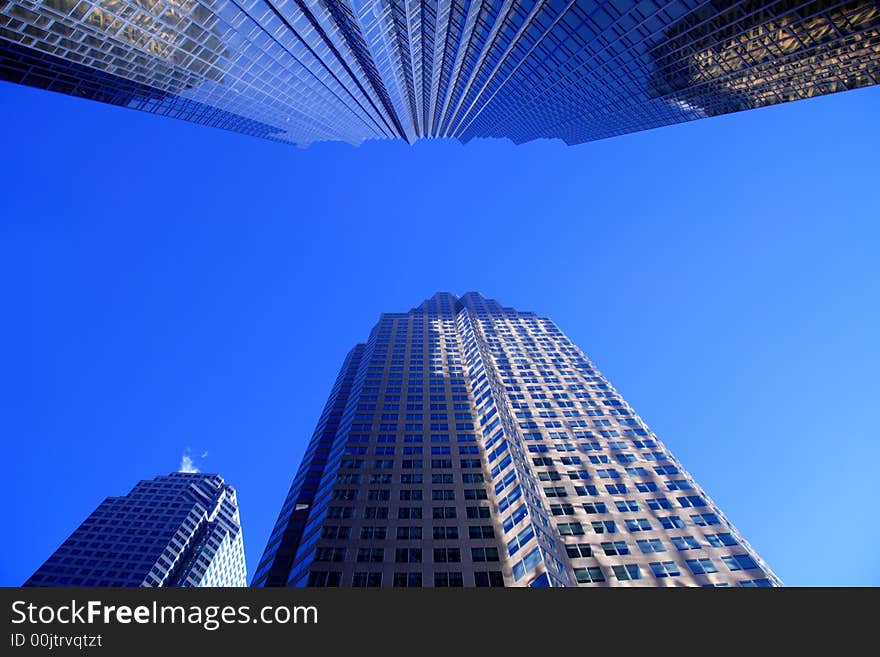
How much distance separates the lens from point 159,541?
12244 centimetres

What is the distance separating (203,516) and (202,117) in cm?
12271

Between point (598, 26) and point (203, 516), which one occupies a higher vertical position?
point (598, 26)

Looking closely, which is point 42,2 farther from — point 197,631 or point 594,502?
point 594,502

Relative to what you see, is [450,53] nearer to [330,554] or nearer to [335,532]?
[335,532]

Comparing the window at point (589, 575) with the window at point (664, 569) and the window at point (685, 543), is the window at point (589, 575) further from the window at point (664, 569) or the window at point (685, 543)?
the window at point (685, 543)

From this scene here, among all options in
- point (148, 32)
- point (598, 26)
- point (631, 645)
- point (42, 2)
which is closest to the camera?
point (631, 645)

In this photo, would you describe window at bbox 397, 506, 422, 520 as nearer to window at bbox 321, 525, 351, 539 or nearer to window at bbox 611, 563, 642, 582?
window at bbox 321, 525, 351, 539

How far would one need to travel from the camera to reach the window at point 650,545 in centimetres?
4834

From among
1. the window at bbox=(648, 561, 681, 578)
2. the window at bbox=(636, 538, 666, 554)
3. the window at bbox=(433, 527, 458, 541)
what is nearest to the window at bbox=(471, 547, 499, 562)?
the window at bbox=(433, 527, 458, 541)

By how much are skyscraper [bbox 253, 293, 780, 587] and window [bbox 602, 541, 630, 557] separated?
0.41ft

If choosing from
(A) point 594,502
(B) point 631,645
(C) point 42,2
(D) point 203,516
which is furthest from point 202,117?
(D) point 203,516

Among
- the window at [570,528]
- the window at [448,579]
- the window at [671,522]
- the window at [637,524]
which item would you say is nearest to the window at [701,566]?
the window at [671,522]

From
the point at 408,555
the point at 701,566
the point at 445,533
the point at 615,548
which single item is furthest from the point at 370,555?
the point at 701,566

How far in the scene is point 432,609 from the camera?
36.3 ft
